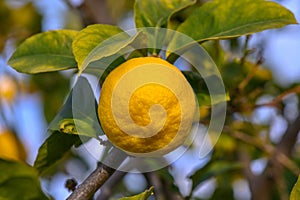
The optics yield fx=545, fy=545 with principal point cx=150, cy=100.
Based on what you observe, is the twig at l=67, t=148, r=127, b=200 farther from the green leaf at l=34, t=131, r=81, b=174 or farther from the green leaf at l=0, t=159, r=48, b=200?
the green leaf at l=0, t=159, r=48, b=200

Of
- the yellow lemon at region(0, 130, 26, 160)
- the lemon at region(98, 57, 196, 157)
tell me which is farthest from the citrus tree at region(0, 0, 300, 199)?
the yellow lemon at region(0, 130, 26, 160)

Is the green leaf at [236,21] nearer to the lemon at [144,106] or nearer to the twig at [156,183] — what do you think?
the lemon at [144,106]

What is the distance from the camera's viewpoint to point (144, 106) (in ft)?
1.92

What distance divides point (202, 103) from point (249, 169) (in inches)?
20.7

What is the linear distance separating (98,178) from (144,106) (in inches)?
3.7

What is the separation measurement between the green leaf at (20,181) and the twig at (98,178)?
209mm

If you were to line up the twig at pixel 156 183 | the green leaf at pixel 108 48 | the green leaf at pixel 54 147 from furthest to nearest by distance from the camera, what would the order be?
the twig at pixel 156 183 < the green leaf at pixel 54 147 < the green leaf at pixel 108 48

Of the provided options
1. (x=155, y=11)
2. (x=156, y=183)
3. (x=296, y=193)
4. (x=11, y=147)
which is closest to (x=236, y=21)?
(x=155, y=11)

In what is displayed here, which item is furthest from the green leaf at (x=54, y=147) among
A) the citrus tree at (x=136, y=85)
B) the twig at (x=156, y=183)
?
the twig at (x=156, y=183)

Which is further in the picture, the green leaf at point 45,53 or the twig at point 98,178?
the green leaf at point 45,53

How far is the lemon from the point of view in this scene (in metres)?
0.59

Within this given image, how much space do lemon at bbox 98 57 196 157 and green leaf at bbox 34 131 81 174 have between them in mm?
109

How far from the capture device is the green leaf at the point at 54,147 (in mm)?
687

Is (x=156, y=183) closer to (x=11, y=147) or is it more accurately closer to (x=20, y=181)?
(x=20, y=181)
